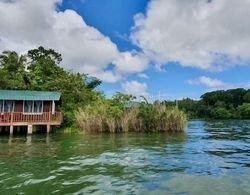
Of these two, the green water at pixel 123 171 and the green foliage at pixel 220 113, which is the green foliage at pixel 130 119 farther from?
the green foliage at pixel 220 113

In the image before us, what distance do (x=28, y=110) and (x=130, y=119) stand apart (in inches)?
401

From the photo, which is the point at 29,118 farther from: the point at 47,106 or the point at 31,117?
the point at 47,106

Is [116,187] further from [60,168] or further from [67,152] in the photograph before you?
[67,152]

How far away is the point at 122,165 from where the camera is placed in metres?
14.9

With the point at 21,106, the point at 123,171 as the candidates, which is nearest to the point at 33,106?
the point at 21,106

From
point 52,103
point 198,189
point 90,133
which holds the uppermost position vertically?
point 52,103

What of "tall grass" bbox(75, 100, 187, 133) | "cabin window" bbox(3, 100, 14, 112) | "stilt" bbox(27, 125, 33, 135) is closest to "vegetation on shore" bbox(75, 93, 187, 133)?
"tall grass" bbox(75, 100, 187, 133)

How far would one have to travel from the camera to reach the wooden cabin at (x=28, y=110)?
31.8m

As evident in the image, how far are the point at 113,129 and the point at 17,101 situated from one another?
9.91 m

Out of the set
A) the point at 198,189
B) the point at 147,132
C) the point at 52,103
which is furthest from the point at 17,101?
the point at 198,189

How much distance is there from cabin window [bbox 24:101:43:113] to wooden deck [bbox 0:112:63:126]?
1503 millimetres

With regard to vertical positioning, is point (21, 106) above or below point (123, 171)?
above

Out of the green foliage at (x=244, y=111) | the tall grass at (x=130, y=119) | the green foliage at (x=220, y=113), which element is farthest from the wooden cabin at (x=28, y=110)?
the green foliage at (x=244, y=111)

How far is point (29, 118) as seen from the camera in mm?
32438
